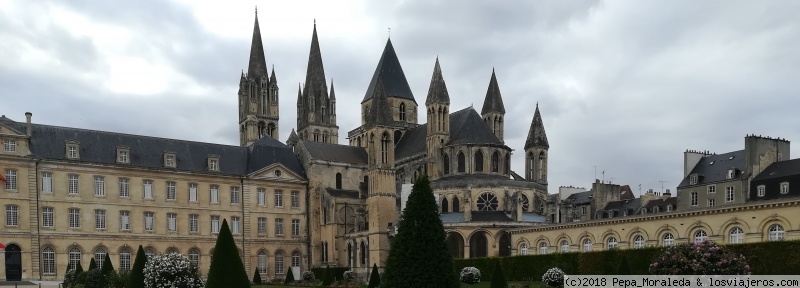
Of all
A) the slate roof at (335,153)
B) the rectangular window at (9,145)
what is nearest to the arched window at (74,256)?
the rectangular window at (9,145)

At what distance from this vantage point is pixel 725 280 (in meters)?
18.6

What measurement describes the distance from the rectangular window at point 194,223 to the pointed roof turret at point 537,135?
26.2 m

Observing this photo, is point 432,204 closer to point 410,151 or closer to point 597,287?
point 597,287

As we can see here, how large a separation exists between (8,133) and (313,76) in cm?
3885

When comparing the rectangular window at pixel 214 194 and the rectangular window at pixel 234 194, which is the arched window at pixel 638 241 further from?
the rectangular window at pixel 214 194

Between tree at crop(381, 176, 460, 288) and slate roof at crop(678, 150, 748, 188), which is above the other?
slate roof at crop(678, 150, 748, 188)

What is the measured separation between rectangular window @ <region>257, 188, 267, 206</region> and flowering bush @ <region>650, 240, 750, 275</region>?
38846 millimetres

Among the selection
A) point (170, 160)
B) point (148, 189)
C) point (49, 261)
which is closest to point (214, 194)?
point (170, 160)

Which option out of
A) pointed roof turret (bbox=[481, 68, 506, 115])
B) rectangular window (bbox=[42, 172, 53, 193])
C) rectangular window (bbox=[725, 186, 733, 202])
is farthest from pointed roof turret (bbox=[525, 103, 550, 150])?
rectangular window (bbox=[42, 172, 53, 193])

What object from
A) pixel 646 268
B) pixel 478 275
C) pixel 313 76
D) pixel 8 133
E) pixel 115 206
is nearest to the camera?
pixel 646 268

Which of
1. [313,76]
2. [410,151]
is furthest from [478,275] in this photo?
[313,76]

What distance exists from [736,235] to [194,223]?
3421 cm

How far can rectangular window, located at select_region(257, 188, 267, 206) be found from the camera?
180ft

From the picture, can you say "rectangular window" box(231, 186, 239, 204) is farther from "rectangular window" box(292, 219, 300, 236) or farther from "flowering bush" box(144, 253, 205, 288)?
"flowering bush" box(144, 253, 205, 288)
